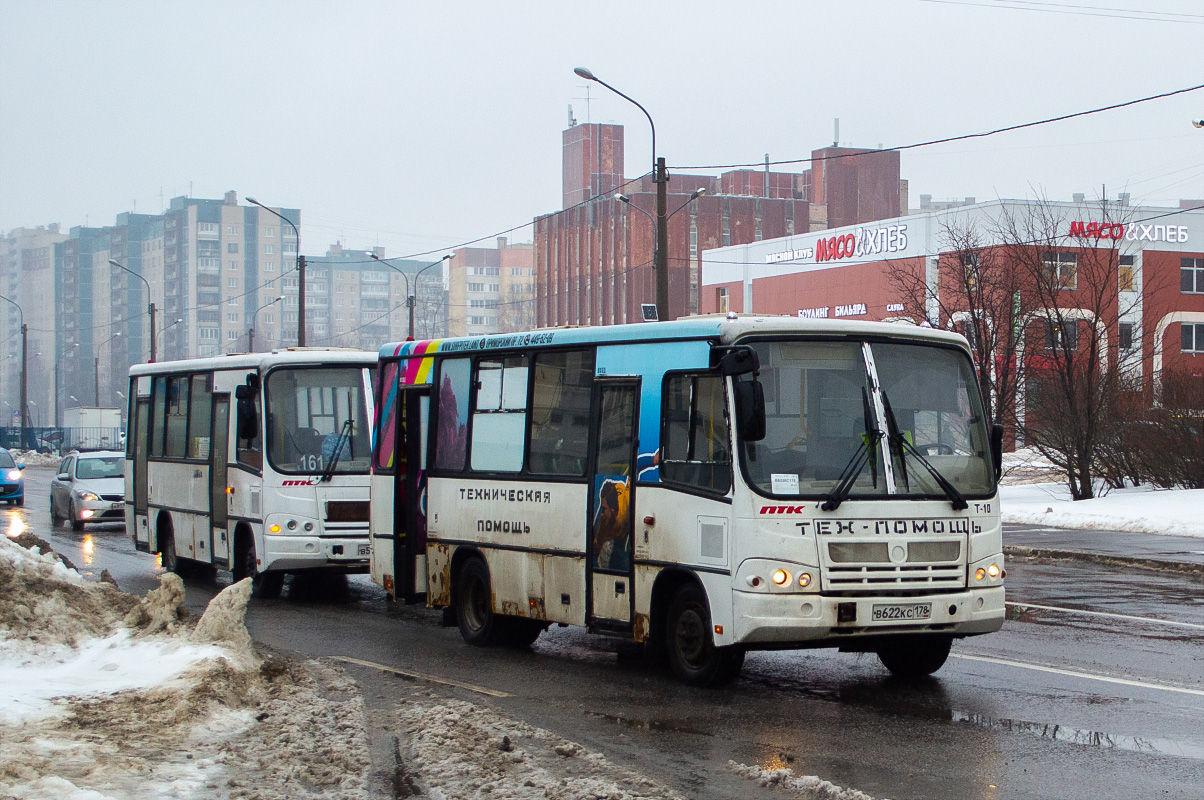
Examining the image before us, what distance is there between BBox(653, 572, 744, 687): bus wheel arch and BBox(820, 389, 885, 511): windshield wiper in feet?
3.58

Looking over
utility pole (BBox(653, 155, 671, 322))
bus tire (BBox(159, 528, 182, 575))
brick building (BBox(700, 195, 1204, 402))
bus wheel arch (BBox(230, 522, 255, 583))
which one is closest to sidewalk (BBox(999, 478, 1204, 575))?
utility pole (BBox(653, 155, 671, 322))

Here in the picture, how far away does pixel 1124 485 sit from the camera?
3447 centimetres

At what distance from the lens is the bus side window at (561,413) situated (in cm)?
1115

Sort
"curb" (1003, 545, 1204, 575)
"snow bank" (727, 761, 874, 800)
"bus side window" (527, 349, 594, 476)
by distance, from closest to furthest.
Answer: "snow bank" (727, 761, 874, 800) < "bus side window" (527, 349, 594, 476) < "curb" (1003, 545, 1204, 575)

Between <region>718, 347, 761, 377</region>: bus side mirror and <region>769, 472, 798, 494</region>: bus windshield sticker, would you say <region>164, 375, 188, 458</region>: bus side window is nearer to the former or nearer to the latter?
<region>718, 347, 761, 377</region>: bus side mirror

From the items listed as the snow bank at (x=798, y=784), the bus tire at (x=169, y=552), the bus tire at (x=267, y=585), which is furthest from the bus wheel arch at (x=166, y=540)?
the snow bank at (x=798, y=784)

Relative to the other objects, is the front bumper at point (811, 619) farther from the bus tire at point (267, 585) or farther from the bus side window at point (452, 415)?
the bus tire at point (267, 585)

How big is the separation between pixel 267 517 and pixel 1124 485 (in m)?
24.5

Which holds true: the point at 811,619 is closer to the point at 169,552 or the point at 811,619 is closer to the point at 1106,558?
the point at 169,552

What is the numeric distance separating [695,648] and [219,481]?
929 centimetres

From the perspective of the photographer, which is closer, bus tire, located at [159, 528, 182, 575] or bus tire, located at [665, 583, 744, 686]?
bus tire, located at [665, 583, 744, 686]

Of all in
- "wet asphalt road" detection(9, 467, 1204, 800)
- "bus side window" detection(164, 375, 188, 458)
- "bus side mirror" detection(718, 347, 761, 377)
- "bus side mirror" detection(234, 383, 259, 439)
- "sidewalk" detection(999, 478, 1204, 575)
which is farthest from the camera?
"sidewalk" detection(999, 478, 1204, 575)

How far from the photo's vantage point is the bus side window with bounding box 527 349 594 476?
36.6 ft

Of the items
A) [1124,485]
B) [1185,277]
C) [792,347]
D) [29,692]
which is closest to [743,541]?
[792,347]
